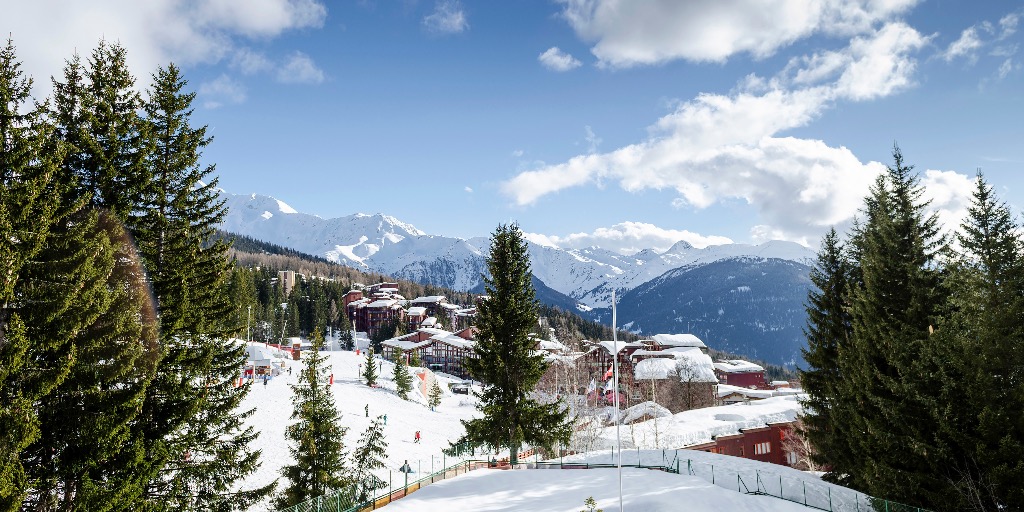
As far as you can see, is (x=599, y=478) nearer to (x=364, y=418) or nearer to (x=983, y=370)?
(x=983, y=370)

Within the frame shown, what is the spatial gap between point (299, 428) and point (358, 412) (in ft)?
114

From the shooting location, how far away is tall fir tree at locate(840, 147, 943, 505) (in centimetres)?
2052

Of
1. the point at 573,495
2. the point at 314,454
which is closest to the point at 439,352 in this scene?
the point at 314,454

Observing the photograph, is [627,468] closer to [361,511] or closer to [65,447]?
[361,511]

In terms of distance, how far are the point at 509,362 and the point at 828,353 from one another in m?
17.0

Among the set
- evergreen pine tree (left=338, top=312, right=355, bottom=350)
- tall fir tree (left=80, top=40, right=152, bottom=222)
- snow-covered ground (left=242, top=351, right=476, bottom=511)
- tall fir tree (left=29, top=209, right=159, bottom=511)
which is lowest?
snow-covered ground (left=242, top=351, right=476, bottom=511)

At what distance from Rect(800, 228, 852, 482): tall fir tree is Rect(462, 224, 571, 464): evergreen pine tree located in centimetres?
1293

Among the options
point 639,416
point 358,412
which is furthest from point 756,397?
point 358,412

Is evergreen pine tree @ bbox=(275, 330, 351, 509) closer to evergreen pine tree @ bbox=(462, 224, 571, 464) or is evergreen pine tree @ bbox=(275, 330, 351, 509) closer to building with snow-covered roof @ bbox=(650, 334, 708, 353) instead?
evergreen pine tree @ bbox=(462, 224, 571, 464)

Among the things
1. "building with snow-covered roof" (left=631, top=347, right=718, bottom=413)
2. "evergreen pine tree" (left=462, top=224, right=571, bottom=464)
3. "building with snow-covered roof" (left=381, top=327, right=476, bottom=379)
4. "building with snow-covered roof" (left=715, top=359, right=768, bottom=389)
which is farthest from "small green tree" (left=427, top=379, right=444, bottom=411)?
"building with snow-covered roof" (left=715, top=359, right=768, bottom=389)

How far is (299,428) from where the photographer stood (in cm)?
2812

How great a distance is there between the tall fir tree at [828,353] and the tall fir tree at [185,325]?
25.1 m

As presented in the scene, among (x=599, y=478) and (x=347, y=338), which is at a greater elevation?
(x=347, y=338)

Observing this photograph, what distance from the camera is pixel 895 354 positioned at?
21547 mm
